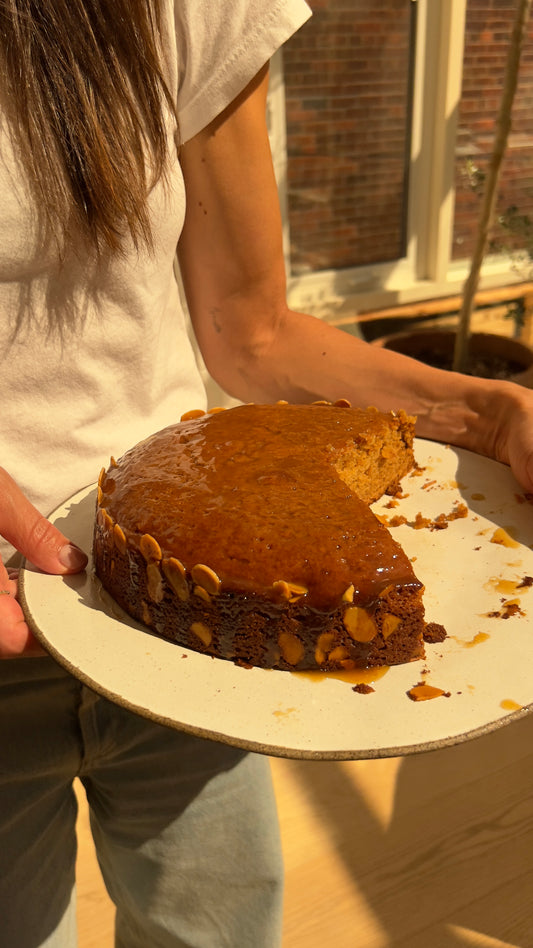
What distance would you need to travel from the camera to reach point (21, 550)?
36.1 inches

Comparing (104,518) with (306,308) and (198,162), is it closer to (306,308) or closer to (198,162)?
(198,162)

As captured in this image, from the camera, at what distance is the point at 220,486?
1075 mm

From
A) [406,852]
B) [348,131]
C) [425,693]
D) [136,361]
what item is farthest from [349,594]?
[348,131]

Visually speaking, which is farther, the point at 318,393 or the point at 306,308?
the point at 306,308

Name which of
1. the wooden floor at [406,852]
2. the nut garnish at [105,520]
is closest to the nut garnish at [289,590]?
the nut garnish at [105,520]

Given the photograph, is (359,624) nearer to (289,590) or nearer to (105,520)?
(289,590)

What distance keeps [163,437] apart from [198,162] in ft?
1.36

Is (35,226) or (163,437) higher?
(35,226)

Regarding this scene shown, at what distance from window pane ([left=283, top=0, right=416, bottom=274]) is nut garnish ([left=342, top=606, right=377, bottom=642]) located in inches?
124

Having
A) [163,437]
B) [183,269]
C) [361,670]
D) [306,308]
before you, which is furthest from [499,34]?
[361,670]

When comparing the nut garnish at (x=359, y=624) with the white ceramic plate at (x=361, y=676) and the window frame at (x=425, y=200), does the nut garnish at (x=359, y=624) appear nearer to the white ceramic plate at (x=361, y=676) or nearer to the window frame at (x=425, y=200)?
the white ceramic plate at (x=361, y=676)

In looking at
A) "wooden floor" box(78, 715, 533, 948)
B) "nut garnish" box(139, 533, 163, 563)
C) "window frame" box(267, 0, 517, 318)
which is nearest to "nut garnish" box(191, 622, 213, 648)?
"nut garnish" box(139, 533, 163, 563)

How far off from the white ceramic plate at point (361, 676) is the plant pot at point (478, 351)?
2168 millimetres

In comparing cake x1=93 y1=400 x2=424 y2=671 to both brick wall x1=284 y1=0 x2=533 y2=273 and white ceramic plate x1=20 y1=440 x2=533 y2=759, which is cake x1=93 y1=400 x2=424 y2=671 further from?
brick wall x1=284 y1=0 x2=533 y2=273
